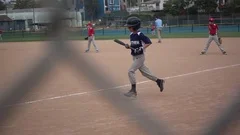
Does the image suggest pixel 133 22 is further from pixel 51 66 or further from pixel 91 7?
pixel 91 7

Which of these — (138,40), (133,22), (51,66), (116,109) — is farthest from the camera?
(138,40)

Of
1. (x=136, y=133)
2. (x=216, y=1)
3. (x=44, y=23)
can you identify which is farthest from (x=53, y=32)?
(x=216, y=1)

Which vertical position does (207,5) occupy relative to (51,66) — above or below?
above

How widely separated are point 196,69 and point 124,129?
592cm

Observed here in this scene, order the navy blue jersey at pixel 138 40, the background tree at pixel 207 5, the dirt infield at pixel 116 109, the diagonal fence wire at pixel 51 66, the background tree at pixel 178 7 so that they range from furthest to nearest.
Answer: the background tree at pixel 178 7 → the background tree at pixel 207 5 → the navy blue jersey at pixel 138 40 → the dirt infield at pixel 116 109 → the diagonal fence wire at pixel 51 66

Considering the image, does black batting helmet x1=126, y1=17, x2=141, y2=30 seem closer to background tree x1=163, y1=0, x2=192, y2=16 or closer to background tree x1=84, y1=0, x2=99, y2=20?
background tree x1=84, y1=0, x2=99, y2=20

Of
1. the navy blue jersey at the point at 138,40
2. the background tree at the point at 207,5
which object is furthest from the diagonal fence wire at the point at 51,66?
the background tree at the point at 207,5

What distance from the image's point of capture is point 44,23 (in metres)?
1.25

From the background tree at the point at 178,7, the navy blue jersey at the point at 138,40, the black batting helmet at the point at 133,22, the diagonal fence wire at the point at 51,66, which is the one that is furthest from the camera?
the background tree at the point at 178,7

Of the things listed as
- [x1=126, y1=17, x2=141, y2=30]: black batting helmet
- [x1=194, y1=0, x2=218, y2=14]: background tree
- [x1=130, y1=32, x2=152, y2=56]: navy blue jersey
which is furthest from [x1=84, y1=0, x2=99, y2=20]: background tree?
[x1=194, y1=0, x2=218, y2=14]: background tree

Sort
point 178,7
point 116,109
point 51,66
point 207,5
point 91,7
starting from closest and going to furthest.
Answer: point 91,7 → point 51,66 → point 116,109 → point 207,5 → point 178,7

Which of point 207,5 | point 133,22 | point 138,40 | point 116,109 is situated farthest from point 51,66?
point 207,5

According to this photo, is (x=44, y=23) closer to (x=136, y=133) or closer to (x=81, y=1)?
(x=81, y=1)

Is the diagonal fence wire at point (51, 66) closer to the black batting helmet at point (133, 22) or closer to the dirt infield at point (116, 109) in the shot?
the dirt infield at point (116, 109)
